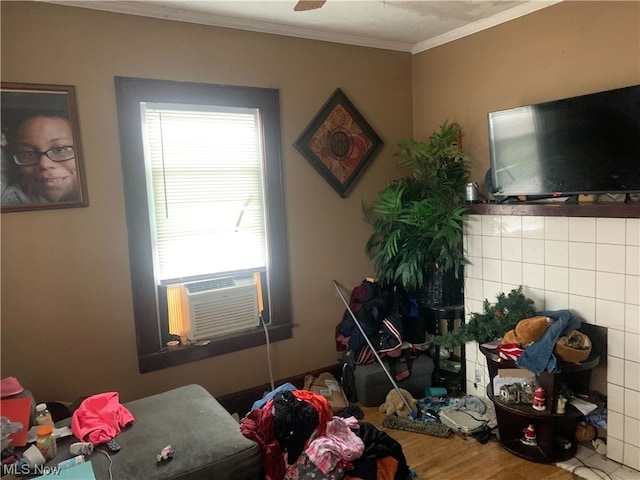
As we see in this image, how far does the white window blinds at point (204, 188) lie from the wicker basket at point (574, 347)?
5.79 ft

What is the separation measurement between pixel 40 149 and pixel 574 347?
2.79m

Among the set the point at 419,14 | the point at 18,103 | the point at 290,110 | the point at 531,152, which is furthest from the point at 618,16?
the point at 18,103

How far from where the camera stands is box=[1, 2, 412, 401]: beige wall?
2.32m

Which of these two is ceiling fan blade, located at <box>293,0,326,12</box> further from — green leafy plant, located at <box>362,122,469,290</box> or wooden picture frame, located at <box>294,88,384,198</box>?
green leafy plant, located at <box>362,122,469,290</box>

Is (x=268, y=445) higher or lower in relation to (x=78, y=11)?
lower

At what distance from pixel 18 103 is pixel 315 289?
201 centimetres

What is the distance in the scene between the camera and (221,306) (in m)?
2.81

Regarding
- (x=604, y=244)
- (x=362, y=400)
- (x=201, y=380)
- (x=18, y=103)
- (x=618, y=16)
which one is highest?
(x=618, y=16)

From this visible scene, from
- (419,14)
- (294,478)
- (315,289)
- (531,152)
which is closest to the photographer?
(294,478)

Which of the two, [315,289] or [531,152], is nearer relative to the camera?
[531,152]

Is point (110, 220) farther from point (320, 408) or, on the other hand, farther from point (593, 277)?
point (593, 277)

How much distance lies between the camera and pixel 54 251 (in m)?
2.39

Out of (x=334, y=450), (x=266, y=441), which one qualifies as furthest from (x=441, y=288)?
(x=266, y=441)

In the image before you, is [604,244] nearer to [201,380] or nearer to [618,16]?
[618,16]
